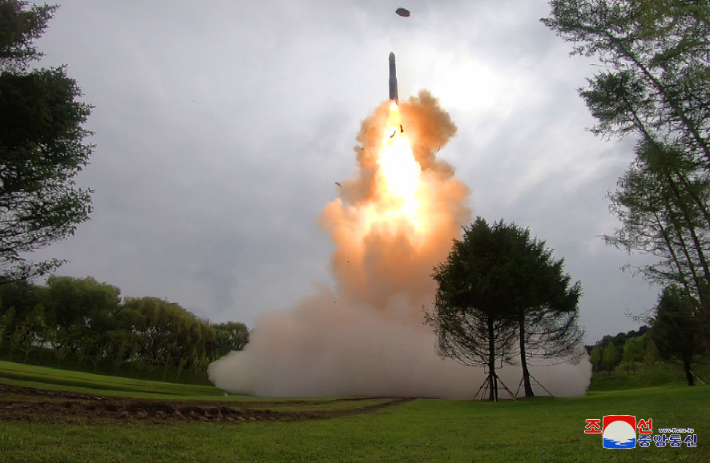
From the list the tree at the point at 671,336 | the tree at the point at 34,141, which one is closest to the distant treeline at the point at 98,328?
the tree at the point at 34,141

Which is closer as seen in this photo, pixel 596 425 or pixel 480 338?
pixel 596 425

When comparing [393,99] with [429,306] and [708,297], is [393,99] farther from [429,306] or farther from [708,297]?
[708,297]

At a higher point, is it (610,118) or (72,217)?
(610,118)

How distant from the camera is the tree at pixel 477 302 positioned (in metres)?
31.4

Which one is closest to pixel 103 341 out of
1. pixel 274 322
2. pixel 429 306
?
pixel 274 322

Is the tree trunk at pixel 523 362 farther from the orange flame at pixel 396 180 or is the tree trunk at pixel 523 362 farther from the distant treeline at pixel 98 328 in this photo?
the distant treeline at pixel 98 328

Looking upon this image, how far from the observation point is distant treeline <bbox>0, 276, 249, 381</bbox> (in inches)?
2554

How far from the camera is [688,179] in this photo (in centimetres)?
1673

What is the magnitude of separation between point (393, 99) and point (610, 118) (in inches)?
1429

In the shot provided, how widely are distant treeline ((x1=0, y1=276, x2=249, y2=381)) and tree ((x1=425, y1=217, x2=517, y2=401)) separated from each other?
49.1 metres

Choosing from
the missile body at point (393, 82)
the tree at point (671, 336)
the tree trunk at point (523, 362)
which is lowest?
the tree trunk at point (523, 362)

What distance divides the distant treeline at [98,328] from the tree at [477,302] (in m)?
49.1

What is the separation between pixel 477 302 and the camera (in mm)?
32031
